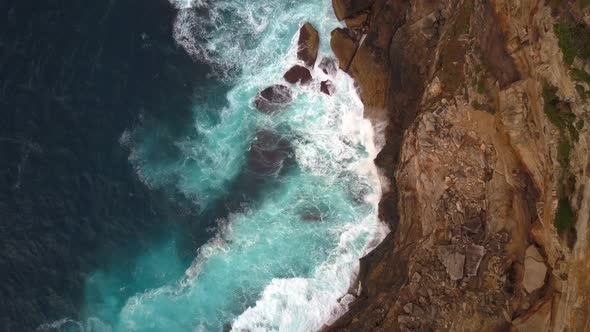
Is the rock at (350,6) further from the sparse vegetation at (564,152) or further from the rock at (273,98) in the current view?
the sparse vegetation at (564,152)

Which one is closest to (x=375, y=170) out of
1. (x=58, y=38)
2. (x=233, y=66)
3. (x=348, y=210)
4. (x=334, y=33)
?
(x=348, y=210)

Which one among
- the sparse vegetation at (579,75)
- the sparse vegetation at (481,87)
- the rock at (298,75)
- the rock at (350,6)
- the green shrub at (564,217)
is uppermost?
the rock at (350,6)

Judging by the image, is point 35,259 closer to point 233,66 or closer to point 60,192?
point 60,192

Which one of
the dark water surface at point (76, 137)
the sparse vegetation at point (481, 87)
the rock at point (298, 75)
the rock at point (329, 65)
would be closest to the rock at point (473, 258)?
the sparse vegetation at point (481, 87)

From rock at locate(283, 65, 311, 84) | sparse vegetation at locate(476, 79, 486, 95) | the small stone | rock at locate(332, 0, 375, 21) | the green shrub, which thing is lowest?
the small stone

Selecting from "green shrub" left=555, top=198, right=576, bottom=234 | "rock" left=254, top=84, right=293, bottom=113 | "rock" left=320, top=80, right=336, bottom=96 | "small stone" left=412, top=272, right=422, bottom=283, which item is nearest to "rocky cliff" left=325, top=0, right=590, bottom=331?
"green shrub" left=555, top=198, right=576, bottom=234

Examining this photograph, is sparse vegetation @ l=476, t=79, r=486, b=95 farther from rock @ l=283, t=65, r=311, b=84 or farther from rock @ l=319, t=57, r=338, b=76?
rock @ l=283, t=65, r=311, b=84

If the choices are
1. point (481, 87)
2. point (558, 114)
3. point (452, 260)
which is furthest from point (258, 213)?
point (558, 114)
